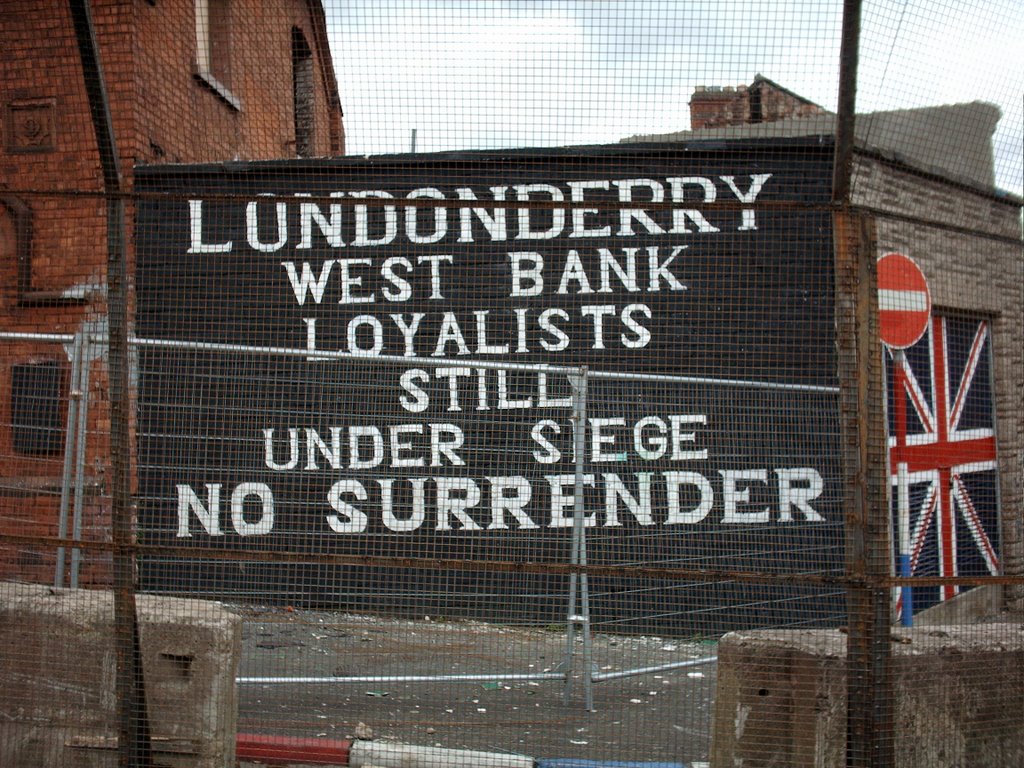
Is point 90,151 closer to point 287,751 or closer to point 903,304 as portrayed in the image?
point 287,751

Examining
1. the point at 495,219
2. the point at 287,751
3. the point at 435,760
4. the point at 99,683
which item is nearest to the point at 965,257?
the point at 495,219

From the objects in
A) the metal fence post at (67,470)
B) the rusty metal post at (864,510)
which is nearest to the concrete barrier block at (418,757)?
the rusty metal post at (864,510)

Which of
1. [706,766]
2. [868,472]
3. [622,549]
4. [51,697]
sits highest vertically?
[868,472]

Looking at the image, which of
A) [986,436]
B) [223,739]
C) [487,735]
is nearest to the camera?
[223,739]

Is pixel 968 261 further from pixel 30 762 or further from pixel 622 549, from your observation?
pixel 30 762

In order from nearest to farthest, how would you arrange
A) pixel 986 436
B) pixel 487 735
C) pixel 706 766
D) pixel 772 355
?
pixel 706 766 → pixel 487 735 → pixel 772 355 → pixel 986 436

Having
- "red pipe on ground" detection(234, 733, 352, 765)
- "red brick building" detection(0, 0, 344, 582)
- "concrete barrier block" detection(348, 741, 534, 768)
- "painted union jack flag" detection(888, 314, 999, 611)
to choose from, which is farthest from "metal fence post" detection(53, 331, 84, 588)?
"painted union jack flag" detection(888, 314, 999, 611)

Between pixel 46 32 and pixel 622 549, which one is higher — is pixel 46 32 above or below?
Answer: above

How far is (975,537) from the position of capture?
6875mm

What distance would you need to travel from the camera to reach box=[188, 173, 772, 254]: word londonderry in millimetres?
8328

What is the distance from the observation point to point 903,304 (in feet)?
21.5

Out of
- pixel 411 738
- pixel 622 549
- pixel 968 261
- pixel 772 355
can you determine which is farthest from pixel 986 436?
pixel 411 738

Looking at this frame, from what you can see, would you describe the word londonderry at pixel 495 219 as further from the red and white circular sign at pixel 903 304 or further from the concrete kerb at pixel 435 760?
the concrete kerb at pixel 435 760

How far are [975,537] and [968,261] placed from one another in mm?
3935
